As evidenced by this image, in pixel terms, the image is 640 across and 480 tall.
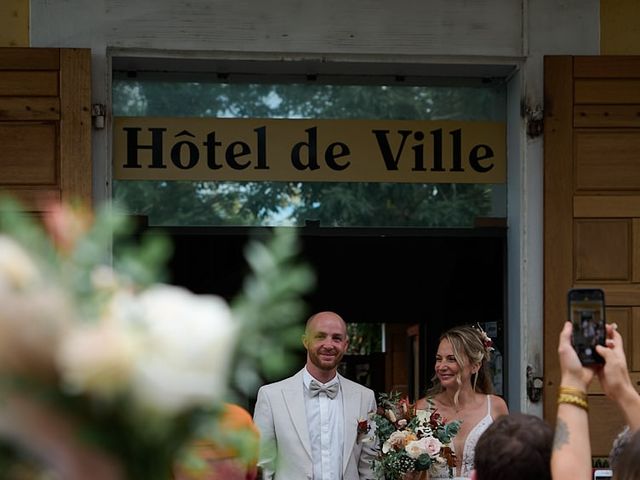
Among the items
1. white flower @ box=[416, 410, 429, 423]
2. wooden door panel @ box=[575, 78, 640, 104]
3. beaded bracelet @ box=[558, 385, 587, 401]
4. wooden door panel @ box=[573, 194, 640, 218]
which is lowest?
white flower @ box=[416, 410, 429, 423]

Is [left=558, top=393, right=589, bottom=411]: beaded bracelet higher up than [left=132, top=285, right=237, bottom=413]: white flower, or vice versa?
[left=132, top=285, right=237, bottom=413]: white flower

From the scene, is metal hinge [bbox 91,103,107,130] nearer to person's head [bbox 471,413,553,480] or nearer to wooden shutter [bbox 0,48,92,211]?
wooden shutter [bbox 0,48,92,211]

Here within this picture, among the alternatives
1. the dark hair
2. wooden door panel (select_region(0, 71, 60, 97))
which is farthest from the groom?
the dark hair

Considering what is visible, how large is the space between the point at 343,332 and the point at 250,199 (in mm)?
1310

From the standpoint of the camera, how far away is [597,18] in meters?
6.45

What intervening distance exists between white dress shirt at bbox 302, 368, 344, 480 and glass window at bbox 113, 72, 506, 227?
1382 millimetres

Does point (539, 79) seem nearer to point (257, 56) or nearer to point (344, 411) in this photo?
point (257, 56)

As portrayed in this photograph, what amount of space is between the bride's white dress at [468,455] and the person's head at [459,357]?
178 millimetres

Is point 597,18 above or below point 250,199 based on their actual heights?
above

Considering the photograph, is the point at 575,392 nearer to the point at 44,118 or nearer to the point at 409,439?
the point at 409,439

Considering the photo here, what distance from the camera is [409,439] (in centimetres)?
523

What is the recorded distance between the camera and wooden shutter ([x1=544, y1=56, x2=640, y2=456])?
247 inches

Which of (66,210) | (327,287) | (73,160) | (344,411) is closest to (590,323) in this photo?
(66,210)

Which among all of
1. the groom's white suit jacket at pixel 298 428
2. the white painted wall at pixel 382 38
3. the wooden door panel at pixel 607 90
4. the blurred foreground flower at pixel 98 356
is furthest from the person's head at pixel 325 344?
the blurred foreground flower at pixel 98 356
